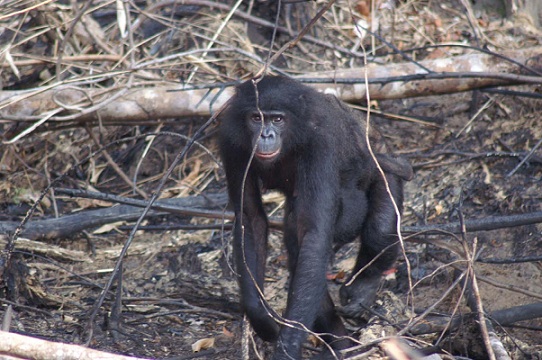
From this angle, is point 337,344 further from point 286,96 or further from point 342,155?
point 286,96

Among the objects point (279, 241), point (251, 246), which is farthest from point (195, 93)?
point (251, 246)

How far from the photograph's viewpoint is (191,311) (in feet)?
19.6

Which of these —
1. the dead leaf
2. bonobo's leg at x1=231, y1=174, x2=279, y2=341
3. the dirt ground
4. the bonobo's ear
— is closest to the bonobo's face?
bonobo's leg at x1=231, y1=174, x2=279, y2=341

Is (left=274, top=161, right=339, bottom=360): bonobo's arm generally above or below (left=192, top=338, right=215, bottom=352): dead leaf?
above

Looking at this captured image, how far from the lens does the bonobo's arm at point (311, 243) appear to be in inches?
193

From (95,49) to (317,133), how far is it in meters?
4.40

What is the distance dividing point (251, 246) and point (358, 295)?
1.02 metres

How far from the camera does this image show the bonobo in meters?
4.99

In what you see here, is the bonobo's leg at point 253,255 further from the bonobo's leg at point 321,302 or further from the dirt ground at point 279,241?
the dirt ground at point 279,241

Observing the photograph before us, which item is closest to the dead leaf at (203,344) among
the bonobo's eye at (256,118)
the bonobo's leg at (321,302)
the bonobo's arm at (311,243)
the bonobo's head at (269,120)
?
the bonobo's leg at (321,302)

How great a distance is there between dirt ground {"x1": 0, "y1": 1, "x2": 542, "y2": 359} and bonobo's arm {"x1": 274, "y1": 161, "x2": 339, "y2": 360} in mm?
438

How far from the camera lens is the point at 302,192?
5.07m

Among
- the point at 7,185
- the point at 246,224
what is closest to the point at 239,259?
the point at 246,224

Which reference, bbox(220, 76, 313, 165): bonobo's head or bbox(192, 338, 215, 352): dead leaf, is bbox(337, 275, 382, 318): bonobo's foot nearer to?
bbox(192, 338, 215, 352): dead leaf
